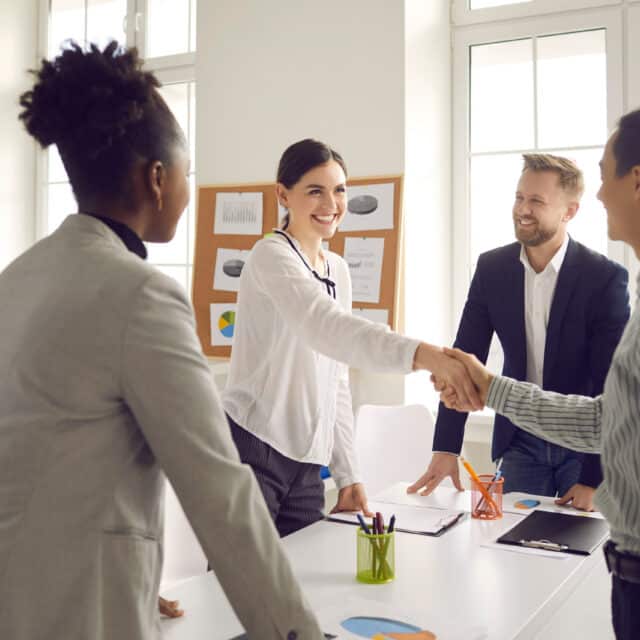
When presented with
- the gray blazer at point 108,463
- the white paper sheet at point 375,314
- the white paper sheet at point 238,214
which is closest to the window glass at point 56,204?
the white paper sheet at point 238,214

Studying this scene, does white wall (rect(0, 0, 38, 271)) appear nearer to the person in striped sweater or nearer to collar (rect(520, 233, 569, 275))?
collar (rect(520, 233, 569, 275))

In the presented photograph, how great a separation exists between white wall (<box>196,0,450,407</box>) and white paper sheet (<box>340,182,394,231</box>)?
0.08 metres

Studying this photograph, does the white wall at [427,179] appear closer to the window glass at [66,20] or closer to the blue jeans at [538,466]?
the blue jeans at [538,466]

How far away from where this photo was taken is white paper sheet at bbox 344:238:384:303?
3502mm

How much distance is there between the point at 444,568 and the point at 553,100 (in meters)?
2.58

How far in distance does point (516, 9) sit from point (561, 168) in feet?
4.11

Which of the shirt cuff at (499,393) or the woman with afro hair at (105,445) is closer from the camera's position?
the woman with afro hair at (105,445)

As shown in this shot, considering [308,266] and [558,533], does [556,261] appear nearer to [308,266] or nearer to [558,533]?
[308,266]

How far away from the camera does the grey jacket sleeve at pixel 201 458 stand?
91 centimetres

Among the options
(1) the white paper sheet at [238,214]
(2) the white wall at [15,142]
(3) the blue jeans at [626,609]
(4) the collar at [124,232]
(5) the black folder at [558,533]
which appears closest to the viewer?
(4) the collar at [124,232]

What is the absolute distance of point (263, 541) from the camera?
37.4 inches

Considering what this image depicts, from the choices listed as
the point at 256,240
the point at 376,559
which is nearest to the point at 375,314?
the point at 256,240

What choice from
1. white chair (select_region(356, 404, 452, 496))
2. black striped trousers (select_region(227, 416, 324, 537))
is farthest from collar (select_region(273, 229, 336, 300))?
white chair (select_region(356, 404, 452, 496))

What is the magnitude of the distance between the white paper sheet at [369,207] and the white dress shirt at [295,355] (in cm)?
135
